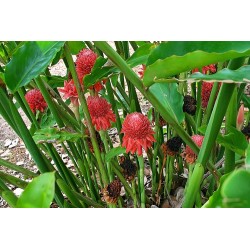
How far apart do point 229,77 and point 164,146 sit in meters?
0.43

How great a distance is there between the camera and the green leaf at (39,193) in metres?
0.30

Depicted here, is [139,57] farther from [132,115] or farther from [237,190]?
[237,190]

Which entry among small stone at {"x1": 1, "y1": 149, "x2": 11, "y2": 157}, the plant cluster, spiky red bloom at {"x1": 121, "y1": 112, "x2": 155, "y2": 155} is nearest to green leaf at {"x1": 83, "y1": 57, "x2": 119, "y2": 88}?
the plant cluster

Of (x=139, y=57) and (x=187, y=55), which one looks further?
(x=139, y=57)

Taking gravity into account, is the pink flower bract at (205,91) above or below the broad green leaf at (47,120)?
above

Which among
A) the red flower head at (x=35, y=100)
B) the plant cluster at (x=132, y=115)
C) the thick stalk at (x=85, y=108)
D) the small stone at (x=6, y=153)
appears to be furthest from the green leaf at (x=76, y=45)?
the small stone at (x=6, y=153)

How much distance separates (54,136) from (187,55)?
0.36 metres

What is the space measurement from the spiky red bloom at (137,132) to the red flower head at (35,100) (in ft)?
0.71

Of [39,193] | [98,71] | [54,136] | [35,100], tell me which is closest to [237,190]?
[39,193]

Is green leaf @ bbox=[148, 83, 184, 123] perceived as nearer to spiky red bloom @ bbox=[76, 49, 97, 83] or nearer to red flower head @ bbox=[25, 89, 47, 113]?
spiky red bloom @ bbox=[76, 49, 97, 83]

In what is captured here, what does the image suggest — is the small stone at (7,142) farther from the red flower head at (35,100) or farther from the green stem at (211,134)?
the green stem at (211,134)

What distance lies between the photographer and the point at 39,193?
0.31 meters

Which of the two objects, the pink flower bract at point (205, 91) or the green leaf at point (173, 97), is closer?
the green leaf at point (173, 97)
